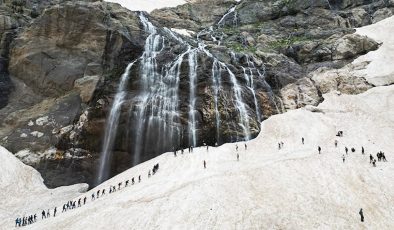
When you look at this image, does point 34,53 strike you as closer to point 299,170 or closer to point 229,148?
point 229,148

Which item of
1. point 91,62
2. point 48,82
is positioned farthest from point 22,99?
point 91,62

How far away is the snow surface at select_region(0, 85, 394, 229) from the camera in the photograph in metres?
33.9

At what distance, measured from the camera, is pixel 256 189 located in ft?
126

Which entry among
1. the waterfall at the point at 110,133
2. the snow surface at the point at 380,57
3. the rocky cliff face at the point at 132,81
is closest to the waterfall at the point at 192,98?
the rocky cliff face at the point at 132,81

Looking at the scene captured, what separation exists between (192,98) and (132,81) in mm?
9893

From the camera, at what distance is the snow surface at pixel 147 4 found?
366ft

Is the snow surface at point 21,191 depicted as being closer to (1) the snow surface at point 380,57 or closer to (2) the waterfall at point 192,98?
(2) the waterfall at point 192,98

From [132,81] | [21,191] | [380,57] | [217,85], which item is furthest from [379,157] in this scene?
[21,191]

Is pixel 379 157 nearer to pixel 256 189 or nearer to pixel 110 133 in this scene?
pixel 256 189

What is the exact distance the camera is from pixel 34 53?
73.9 m

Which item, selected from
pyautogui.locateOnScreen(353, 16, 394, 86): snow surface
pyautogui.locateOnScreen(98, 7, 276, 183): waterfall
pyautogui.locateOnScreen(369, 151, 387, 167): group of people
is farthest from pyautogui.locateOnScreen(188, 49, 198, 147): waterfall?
pyautogui.locateOnScreen(353, 16, 394, 86): snow surface

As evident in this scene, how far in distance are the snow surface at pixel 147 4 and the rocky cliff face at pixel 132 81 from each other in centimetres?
2546

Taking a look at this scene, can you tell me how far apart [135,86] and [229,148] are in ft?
63.2

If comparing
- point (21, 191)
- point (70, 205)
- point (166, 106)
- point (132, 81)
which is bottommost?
point (70, 205)
